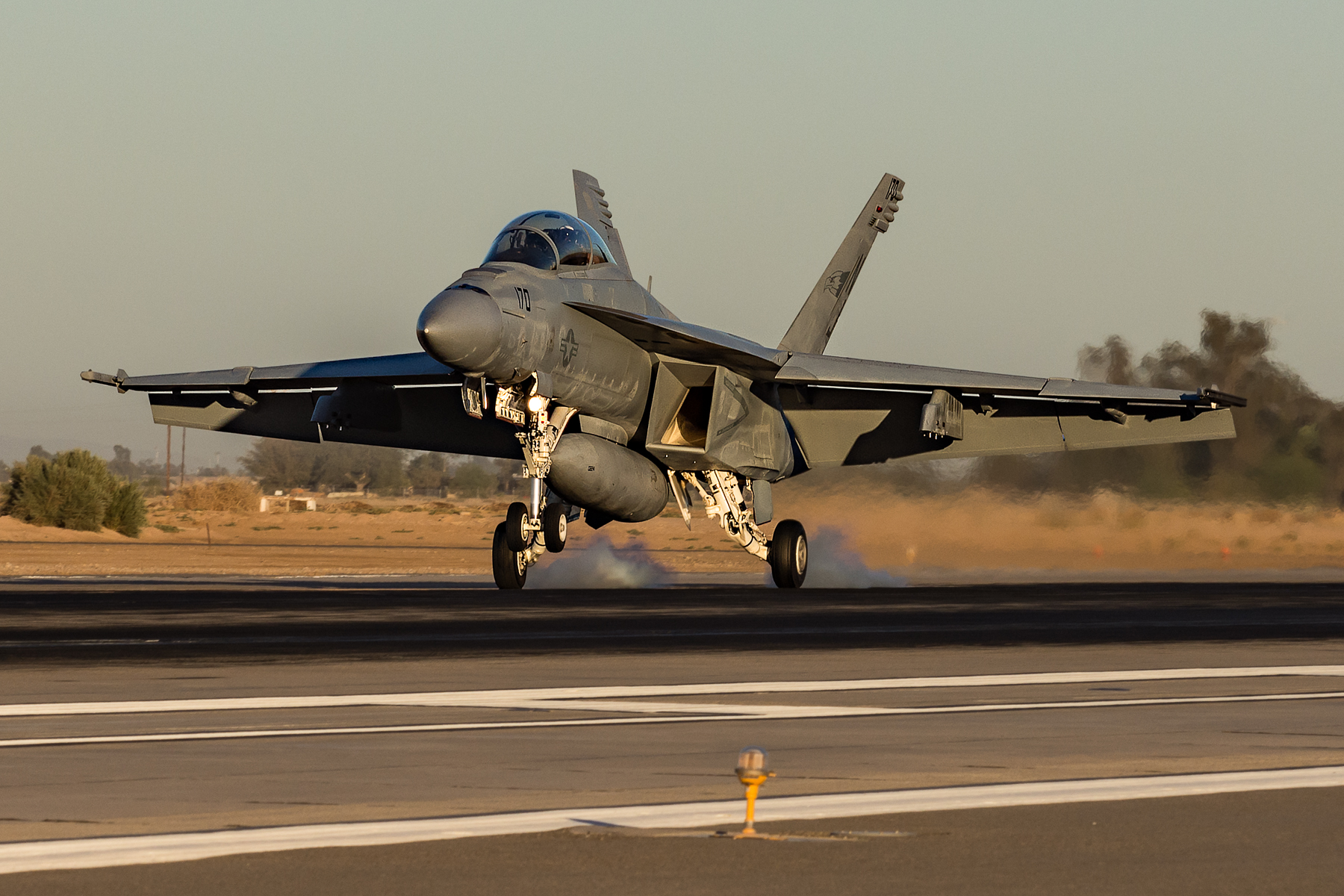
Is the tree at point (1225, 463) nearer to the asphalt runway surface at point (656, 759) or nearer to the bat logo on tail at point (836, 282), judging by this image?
the bat logo on tail at point (836, 282)

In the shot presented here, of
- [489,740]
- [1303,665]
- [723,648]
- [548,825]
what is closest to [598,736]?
[489,740]

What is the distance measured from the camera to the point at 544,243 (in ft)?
74.2

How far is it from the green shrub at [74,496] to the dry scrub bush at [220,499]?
41.1 metres

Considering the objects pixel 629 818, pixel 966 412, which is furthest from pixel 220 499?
pixel 629 818

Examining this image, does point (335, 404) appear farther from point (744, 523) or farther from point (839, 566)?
point (839, 566)

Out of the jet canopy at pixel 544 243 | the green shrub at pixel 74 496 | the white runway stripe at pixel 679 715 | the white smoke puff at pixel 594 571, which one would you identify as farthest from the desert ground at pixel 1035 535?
the green shrub at pixel 74 496

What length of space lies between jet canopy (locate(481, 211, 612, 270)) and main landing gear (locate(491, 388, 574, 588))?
69.6 inches

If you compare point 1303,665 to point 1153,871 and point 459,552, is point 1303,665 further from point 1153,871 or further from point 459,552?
point 459,552

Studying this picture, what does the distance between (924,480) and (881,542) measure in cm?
143

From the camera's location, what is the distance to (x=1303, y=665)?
1310 cm

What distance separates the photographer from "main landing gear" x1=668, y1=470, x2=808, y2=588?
85.4 feet

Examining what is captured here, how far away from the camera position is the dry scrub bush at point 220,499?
111 meters

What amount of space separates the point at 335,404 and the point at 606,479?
659 centimetres

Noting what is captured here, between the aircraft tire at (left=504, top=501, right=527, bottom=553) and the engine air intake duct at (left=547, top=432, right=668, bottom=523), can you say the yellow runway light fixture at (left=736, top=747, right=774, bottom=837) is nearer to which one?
the engine air intake duct at (left=547, top=432, right=668, bottom=523)
